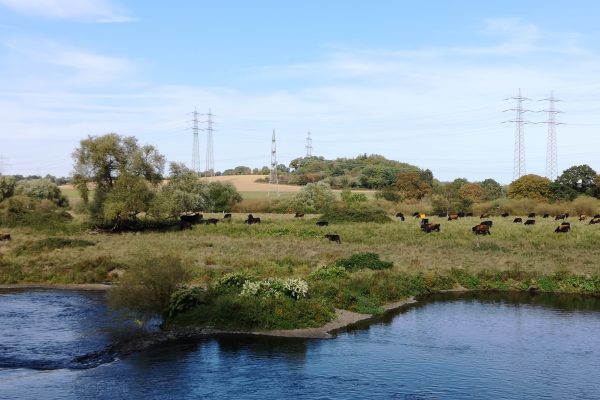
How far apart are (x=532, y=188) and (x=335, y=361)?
233 feet

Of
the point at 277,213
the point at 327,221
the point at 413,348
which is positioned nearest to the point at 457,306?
the point at 413,348

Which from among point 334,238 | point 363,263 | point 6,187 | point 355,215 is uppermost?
point 6,187

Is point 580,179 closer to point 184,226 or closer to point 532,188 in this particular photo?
point 532,188

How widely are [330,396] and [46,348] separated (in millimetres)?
11321

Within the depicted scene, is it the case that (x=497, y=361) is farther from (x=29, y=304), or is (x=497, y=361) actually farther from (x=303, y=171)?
(x=303, y=171)

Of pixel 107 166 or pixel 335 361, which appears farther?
pixel 107 166

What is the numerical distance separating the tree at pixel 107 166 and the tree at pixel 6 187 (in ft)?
74.6

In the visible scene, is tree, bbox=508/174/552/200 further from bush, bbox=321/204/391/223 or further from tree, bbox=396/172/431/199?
bush, bbox=321/204/391/223

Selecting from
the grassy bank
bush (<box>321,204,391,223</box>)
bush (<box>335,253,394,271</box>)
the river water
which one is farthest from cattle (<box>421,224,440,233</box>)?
the river water

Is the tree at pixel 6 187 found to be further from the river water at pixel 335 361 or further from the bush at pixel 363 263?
the bush at pixel 363 263

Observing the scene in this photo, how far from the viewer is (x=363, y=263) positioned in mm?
37781

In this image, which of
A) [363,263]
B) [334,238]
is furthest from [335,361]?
[334,238]

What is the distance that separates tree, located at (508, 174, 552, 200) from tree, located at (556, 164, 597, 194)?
232cm

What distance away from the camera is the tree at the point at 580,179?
87062mm
